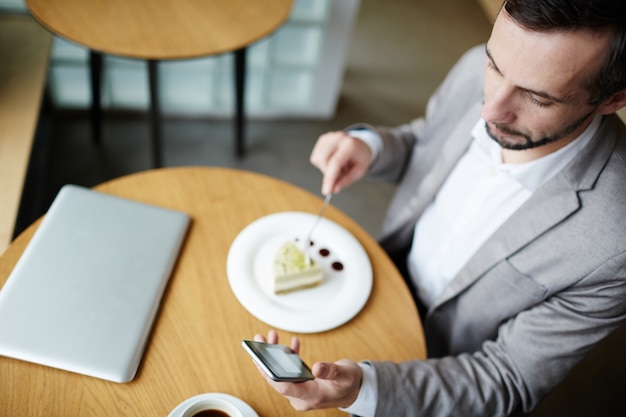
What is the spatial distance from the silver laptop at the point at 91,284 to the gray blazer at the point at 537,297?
0.47 m

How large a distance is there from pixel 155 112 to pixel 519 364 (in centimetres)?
154

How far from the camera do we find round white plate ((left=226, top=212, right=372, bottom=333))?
110cm

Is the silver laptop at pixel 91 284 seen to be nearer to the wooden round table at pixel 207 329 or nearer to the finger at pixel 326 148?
the wooden round table at pixel 207 329

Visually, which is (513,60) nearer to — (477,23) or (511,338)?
(511,338)

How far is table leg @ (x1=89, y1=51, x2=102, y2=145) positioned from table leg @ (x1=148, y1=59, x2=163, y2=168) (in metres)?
0.34

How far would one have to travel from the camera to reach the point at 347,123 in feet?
9.23

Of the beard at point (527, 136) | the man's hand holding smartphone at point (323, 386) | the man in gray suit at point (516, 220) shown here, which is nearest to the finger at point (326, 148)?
the man in gray suit at point (516, 220)

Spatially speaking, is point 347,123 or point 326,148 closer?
point 326,148

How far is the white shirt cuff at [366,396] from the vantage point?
3.25 ft

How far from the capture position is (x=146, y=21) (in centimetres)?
181

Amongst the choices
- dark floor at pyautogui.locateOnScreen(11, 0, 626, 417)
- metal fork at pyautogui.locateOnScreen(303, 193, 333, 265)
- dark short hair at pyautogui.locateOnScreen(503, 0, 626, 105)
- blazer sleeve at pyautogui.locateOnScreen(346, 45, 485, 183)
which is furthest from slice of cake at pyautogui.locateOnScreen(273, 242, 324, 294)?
dark floor at pyautogui.locateOnScreen(11, 0, 626, 417)

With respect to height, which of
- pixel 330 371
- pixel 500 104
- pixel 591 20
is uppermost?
pixel 591 20

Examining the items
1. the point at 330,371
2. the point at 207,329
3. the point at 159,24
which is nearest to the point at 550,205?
the point at 330,371

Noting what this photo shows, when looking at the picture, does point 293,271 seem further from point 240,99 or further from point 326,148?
point 240,99
